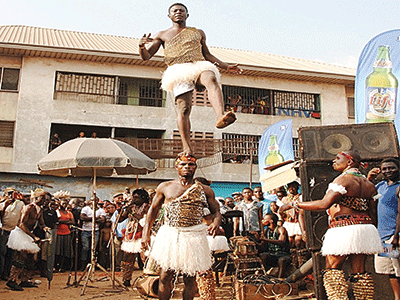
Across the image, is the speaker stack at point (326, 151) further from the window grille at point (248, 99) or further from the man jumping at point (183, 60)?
the window grille at point (248, 99)

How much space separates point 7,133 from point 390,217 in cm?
1681

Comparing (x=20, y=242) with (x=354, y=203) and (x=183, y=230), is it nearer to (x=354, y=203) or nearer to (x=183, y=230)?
(x=183, y=230)

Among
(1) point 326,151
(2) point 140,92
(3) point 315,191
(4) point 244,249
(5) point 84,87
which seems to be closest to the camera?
(3) point 315,191

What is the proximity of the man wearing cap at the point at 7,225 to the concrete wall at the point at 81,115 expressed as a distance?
946cm

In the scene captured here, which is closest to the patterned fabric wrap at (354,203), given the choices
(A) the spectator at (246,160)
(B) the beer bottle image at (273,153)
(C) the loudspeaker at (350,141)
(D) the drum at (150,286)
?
(C) the loudspeaker at (350,141)

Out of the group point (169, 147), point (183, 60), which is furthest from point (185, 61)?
point (169, 147)

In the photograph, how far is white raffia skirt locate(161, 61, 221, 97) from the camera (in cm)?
439

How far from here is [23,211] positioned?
8.12 m

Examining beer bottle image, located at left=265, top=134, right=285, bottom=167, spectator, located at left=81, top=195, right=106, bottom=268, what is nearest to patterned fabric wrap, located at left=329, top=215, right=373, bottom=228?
beer bottle image, located at left=265, top=134, right=285, bottom=167

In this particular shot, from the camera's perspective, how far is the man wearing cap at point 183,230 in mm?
4227

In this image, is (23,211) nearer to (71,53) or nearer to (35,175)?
(35,175)

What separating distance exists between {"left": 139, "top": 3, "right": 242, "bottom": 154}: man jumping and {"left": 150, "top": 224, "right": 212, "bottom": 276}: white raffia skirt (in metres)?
0.90

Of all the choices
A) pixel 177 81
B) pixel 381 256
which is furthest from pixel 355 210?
pixel 177 81

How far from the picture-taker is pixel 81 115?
745 inches
